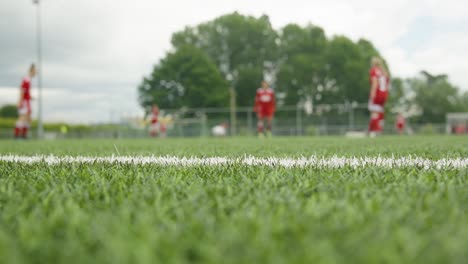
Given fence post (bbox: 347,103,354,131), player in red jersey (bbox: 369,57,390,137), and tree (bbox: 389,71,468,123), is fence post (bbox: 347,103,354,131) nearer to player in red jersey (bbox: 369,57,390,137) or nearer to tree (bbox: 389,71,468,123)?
player in red jersey (bbox: 369,57,390,137)

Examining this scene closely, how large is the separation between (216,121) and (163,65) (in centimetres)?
1733

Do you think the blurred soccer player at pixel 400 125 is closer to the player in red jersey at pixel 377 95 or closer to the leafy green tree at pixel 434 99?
the player in red jersey at pixel 377 95

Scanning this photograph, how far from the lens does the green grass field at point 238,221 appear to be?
78 cm

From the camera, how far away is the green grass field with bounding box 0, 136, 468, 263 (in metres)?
0.78

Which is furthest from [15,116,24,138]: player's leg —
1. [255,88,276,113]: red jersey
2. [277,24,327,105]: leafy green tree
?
[277,24,327,105]: leafy green tree

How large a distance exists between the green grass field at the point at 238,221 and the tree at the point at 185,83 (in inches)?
1432

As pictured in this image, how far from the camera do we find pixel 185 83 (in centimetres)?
3800

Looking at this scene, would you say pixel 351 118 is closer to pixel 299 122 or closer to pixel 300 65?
pixel 299 122

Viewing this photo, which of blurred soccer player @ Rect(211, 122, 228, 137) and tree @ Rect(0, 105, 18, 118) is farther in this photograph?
tree @ Rect(0, 105, 18, 118)

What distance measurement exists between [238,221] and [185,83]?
37.4 meters

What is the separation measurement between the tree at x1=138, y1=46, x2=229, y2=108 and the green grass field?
36374 millimetres

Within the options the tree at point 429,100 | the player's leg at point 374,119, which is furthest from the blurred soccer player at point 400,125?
the tree at point 429,100

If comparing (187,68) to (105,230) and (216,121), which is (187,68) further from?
(105,230)

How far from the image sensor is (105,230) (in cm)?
94
